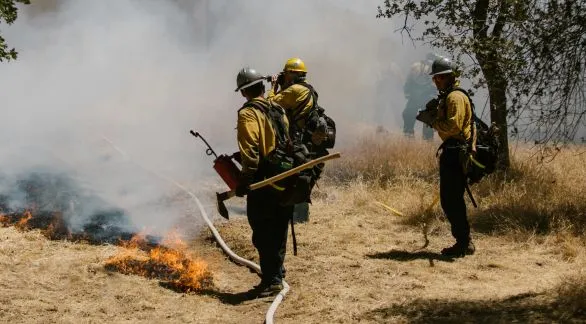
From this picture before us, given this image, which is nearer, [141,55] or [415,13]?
[415,13]

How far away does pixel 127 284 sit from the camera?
5.27 metres

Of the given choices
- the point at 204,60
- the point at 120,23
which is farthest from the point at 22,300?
the point at 204,60

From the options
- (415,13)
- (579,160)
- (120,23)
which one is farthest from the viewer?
(120,23)

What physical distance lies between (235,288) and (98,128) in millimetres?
7757

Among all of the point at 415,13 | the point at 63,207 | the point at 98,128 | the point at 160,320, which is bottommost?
the point at 160,320

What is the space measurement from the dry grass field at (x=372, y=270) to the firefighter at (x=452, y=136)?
1.20 ft

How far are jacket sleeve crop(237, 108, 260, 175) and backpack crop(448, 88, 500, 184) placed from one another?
7.61ft

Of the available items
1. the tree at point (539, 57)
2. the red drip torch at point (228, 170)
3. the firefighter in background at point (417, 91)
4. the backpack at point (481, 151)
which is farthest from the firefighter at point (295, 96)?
the firefighter in background at point (417, 91)

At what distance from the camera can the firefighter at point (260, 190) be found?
4898mm

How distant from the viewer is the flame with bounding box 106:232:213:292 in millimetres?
5449

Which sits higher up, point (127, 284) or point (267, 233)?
point (267, 233)

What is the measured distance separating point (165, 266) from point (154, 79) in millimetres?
10188

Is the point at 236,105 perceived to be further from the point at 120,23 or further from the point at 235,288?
the point at 235,288

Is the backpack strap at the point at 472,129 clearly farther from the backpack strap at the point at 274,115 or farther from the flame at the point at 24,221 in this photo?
the flame at the point at 24,221
